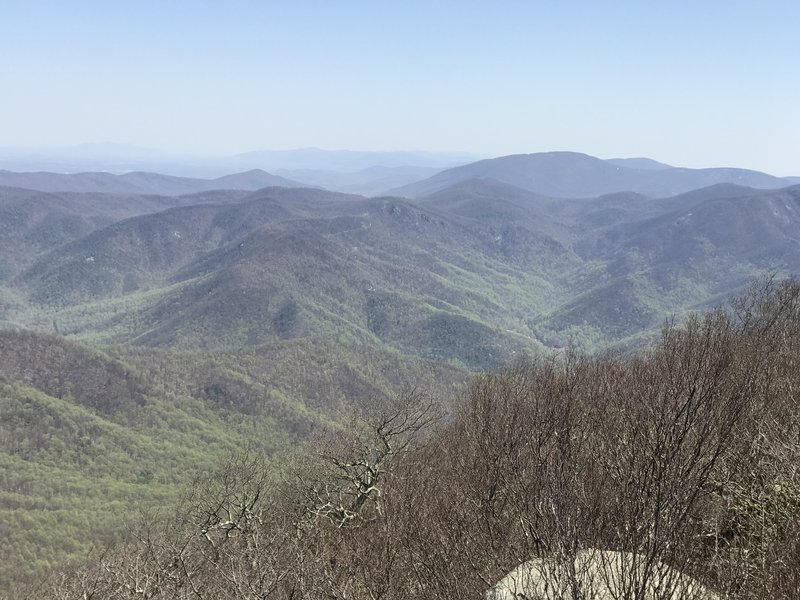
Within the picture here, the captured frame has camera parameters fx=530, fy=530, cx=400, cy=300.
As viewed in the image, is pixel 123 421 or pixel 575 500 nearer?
pixel 575 500

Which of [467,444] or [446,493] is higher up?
[446,493]

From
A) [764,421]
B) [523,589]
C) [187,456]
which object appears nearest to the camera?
[523,589]

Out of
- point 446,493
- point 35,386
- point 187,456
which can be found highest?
point 446,493

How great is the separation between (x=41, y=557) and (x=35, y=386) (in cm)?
8216

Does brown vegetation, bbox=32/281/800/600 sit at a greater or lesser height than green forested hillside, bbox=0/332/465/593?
greater

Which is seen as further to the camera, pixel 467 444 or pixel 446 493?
pixel 467 444

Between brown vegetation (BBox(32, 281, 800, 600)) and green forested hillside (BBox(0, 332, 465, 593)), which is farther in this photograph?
green forested hillside (BBox(0, 332, 465, 593))

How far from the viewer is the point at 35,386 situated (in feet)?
514

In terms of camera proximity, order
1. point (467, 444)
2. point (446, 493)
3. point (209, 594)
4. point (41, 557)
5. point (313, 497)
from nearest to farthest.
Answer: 1. point (446, 493)
2. point (209, 594)
3. point (467, 444)
4. point (313, 497)
5. point (41, 557)

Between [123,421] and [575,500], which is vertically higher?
[575,500]

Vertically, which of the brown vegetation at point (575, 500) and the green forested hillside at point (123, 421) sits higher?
the brown vegetation at point (575, 500)

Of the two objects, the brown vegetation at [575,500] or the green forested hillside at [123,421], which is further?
the green forested hillside at [123,421]

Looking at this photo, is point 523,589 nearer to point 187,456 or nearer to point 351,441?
point 351,441

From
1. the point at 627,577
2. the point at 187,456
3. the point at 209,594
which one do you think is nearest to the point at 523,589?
the point at 627,577
